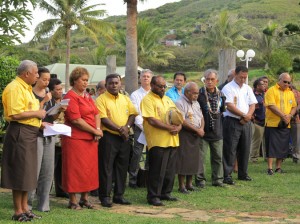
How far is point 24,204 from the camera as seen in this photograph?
23.5ft

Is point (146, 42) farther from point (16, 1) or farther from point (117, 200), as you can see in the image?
point (117, 200)

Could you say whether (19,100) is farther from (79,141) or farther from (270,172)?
(270,172)

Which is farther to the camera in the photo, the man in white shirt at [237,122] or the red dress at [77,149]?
the man in white shirt at [237,122]

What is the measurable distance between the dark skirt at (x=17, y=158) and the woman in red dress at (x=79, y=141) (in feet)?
3.29

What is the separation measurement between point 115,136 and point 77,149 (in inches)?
31.5

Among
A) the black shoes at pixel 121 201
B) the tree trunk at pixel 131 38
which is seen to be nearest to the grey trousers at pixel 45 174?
the black shoes at pixel 121 201

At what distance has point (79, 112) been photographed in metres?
7.97

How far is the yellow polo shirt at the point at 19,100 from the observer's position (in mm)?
6820

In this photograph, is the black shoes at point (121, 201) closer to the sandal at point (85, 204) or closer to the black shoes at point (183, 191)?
the sandal at point (85, 204)

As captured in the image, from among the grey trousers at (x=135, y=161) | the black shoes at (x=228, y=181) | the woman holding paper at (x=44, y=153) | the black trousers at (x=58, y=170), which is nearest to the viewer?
the woman holding paper at (x=44, y=153)

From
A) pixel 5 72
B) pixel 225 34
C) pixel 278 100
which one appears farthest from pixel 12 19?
pixel 225 34

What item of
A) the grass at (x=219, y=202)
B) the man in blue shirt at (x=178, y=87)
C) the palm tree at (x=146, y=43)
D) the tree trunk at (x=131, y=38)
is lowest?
the grass at (x=219, y=202)

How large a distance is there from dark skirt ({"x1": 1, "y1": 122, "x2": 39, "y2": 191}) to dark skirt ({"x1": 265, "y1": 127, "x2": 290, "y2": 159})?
6347 millimetres

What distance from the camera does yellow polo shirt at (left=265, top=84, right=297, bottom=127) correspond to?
11.9 metres
